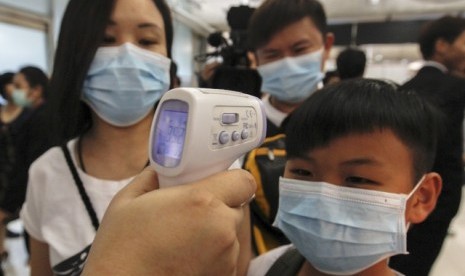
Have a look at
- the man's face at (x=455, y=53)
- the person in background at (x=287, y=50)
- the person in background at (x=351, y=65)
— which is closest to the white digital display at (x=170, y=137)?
the person in background at (x=287, y=50)

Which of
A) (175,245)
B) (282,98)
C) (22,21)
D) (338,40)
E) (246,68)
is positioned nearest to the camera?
(175,245)

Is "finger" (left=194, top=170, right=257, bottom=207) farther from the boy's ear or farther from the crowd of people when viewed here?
the boy's ear

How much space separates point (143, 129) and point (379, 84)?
1.99 feet

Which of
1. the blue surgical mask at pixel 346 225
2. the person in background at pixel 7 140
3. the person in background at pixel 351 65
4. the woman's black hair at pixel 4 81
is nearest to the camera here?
the blue surgical mask at pixel 346 225

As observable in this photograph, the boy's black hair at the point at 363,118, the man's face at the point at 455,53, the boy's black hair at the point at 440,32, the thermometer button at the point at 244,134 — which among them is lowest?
the boy's black hair at the point at 363,118

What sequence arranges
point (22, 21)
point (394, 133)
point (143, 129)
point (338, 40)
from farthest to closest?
1. point (338, 40)
2. point (22, 21)
3. point (143, 129)
4. point (394, 133)

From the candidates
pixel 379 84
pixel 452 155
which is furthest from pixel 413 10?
pixel 379 84

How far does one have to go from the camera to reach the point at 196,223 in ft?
1.24

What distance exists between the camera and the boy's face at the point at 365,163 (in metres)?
0.77

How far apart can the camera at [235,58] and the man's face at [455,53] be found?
958 mm

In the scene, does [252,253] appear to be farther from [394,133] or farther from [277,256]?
[394,133]

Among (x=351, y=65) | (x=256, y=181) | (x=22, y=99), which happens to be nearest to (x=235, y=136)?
(x=256, y=181)

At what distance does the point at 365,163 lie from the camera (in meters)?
0.77

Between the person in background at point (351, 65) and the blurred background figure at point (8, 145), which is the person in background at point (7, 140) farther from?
the person in background at point (351, 65)
